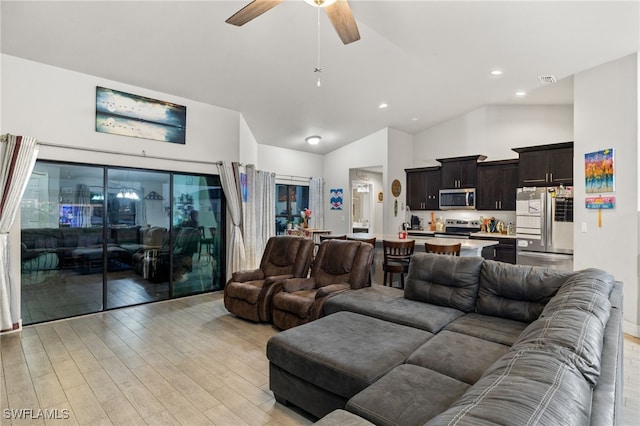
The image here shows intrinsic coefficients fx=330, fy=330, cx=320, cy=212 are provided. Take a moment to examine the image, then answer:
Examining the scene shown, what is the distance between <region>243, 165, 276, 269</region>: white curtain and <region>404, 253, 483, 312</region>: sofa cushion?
371 cm

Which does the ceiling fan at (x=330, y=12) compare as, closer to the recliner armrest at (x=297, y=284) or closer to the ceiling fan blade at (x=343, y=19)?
the ceiling fan blade at (x=343, y=19)

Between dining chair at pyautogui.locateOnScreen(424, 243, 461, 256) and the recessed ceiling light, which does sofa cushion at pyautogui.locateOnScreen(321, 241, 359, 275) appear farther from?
the recessed ceiling light

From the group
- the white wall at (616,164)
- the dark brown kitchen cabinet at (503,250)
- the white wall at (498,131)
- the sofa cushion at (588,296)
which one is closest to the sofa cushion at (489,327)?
the sofa cushion at (588,296)

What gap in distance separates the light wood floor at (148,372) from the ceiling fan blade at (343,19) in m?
3.02

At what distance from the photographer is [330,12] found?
261cm


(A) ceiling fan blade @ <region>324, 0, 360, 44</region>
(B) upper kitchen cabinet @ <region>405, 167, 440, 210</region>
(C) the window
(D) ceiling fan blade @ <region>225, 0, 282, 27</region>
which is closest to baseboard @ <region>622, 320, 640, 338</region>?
(B) upper kitchen cabinet @ <region>405, 167, 440, 210</region>

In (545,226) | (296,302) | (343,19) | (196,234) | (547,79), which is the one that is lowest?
(296,302)

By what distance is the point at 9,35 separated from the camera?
11.3 feet

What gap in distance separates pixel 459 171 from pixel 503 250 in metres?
1.98

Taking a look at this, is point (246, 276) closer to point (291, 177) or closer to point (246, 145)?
point (246, 145)

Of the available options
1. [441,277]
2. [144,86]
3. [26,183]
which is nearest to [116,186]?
[26,183]

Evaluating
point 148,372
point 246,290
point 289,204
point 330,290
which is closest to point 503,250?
point 330,290

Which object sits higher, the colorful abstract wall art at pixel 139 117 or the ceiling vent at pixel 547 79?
the ceiling vent at pixel 547 79

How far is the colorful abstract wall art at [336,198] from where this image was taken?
8555 mm
